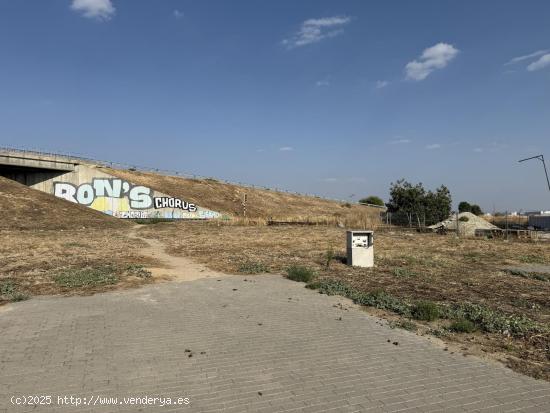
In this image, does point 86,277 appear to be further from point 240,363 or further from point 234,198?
point 234,198

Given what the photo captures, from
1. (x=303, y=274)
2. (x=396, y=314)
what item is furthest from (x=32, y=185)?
(x=396, y=314)

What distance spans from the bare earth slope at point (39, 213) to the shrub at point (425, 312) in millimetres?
31791

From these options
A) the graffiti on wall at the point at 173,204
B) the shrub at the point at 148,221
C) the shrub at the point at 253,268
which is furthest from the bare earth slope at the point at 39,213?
the shrub at the point at 253,268

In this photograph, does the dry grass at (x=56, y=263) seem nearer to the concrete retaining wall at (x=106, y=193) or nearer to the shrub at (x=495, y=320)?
the shrub at (x=495, y=320)

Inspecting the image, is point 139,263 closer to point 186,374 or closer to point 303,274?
point 303,274

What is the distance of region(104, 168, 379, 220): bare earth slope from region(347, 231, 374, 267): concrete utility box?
34205mm

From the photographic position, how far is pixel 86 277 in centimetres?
1170

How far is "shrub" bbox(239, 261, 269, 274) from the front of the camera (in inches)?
534

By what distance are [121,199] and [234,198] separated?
21.4m

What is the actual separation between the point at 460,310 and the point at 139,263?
10.2m

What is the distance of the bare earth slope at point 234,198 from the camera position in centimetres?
5747

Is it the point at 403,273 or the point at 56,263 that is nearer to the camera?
the point at 403,273

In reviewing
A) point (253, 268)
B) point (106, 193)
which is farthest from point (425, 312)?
point (106, 193)

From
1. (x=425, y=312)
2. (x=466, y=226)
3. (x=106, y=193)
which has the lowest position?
(x=425, y=312)
